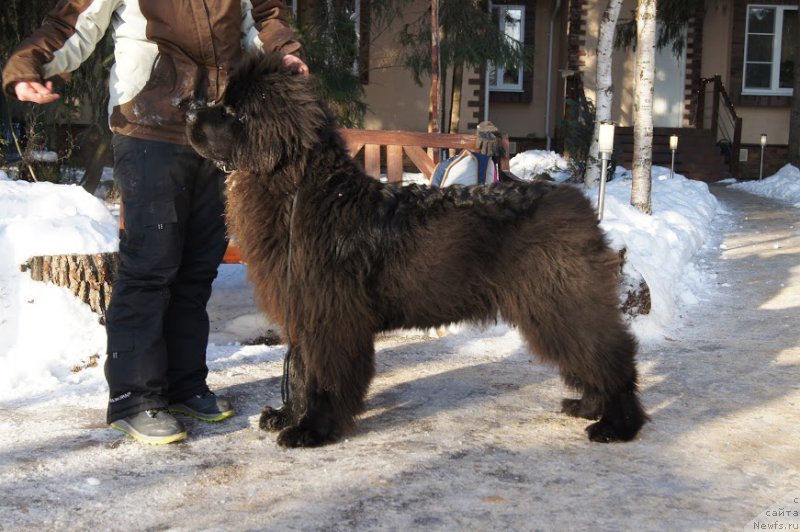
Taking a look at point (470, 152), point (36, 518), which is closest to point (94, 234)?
point (36, 518)

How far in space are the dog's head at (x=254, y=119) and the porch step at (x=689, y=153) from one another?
1669cm

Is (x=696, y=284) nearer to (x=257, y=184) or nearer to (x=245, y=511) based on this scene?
(x=257, y=184)

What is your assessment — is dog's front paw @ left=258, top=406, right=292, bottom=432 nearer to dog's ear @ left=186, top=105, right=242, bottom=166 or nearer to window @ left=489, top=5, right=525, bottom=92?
dog's ear @ left=186, top=105, right=242, bottom=166

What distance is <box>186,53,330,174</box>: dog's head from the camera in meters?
3.57

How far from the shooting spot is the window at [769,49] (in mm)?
21547

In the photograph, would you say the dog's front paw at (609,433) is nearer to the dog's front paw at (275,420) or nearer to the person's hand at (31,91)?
the dog's front paw at (275,420)

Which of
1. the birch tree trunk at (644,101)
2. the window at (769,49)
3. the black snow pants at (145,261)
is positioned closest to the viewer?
the black snow pants at (145,261)

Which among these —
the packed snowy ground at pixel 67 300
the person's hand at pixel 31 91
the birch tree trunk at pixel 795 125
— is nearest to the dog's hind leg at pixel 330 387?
Answer: the packed snowy ground at pixel 67 300

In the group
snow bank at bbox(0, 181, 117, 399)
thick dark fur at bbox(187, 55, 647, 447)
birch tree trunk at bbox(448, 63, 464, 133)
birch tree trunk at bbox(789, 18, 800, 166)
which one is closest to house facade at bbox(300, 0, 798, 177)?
birch tree trunk at bbox(789, 18, 800, 166)

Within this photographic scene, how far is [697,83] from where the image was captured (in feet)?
69.5

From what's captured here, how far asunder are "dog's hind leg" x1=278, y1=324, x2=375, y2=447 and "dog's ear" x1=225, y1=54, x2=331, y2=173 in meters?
0.87

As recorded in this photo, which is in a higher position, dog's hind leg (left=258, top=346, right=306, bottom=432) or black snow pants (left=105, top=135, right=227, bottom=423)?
black snow pants (left=105, top=135, right=227, bottom=423)

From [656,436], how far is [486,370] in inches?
57.2

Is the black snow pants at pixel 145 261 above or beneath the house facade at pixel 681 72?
beneath
